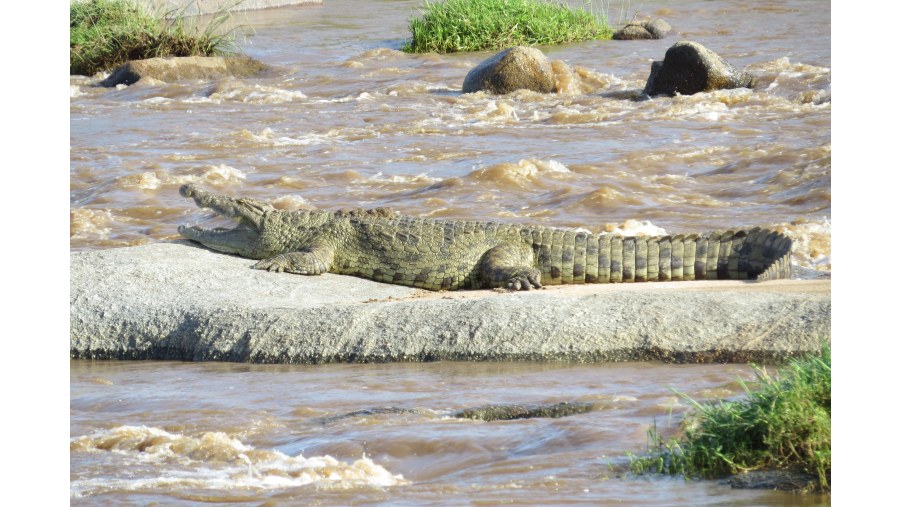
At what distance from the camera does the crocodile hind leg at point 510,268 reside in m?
6.92

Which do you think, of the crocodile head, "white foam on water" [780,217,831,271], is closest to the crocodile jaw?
the crocodile head

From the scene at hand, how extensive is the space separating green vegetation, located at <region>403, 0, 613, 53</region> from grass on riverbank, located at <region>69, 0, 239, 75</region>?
3.82 metres

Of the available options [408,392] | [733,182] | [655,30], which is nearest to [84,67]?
[655,30]

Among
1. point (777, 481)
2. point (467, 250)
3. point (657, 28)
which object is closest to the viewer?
point (777, 481)

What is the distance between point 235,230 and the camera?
7.59m

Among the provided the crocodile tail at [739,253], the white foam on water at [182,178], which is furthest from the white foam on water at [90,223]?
the crocodile tail at [739,253]

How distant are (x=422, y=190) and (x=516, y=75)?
17.9 ft

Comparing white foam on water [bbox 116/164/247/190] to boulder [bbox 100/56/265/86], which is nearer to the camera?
white foam on water [bbox 116/164/247/190]

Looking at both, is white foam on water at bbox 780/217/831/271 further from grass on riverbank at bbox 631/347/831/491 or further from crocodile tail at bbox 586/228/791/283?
grass on riverbank at bbox 631/347/831/491

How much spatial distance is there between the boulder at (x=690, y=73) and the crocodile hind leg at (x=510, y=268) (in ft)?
30.3

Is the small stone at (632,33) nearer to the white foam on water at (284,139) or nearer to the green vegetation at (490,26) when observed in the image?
the green vegetation at (490,26)

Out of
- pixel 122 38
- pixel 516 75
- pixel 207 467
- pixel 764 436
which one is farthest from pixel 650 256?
pixel 122 38

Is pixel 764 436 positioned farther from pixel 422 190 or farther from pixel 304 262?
pixel 422 190

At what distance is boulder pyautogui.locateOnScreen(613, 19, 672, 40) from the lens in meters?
21.6
